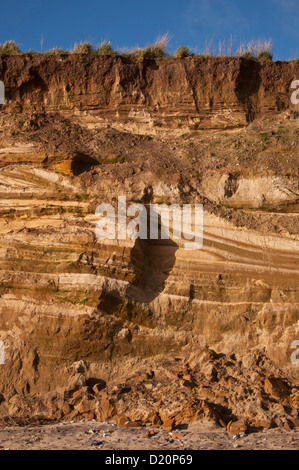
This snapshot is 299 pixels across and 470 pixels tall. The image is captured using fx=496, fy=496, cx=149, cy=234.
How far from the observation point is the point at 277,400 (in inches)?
324

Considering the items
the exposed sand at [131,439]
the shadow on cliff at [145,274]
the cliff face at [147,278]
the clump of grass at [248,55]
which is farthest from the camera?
the clump of grass at [248,55]

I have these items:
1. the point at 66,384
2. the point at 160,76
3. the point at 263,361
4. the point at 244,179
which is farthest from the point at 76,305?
the point at 160,76

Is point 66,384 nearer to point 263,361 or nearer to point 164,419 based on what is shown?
point 164,419

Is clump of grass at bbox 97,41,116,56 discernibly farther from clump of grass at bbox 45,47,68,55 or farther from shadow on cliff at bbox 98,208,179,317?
shadow on cliff at bbox 98,208,179,317

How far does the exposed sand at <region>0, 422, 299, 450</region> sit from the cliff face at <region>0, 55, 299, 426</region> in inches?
16.7

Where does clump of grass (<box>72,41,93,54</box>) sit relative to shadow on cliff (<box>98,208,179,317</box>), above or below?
above

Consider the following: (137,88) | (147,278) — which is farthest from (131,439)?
(137,88)

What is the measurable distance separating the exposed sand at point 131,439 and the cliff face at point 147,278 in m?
0.43

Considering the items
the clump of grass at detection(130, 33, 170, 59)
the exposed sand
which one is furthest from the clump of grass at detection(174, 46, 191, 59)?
the exposed sand

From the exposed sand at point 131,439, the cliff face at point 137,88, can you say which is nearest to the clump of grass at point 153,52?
the cliff face at point 137,88

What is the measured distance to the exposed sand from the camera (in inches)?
261

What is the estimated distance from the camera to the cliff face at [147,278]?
8656 millimetres

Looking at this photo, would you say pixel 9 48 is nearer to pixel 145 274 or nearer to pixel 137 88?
pixel 137 88

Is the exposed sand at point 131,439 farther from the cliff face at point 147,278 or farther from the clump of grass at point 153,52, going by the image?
the clump of grass at point 153,52
